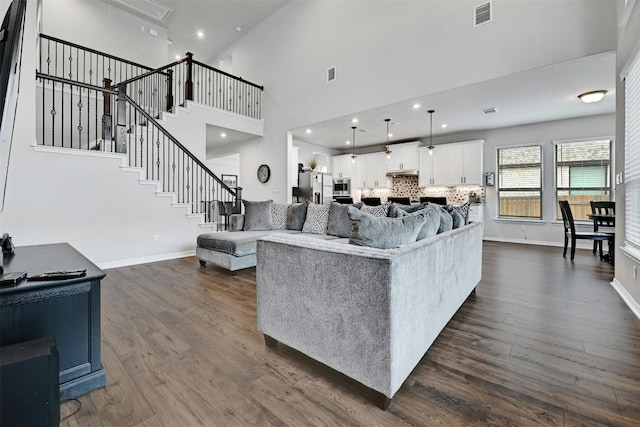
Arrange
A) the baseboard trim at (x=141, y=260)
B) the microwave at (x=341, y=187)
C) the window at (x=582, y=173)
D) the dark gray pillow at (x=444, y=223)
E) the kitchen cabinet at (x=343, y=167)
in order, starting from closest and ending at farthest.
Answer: the dark gray pillow at (x=444, y=223)
the baseboard trim at (x=141, y=260)
the window at (x=582, y=173)
the microwave at (x=341, y=187)
the kitchen cabinet at (x=343, y=167)

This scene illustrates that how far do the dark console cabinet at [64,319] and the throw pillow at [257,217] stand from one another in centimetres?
310

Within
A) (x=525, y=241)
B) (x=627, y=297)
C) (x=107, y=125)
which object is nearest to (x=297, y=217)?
(x=107, y=125)

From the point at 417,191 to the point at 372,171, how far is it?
4.89 feet

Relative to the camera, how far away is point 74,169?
4.04m

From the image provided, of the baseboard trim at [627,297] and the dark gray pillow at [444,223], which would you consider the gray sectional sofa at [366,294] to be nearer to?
the dark gray pillow at [444,223]

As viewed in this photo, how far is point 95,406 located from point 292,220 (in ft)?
11.8

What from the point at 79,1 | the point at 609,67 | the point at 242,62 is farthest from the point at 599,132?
the point at 79,1

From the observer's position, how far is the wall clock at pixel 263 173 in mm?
7361

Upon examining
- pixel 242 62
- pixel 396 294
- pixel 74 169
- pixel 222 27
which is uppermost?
pixel 222 27

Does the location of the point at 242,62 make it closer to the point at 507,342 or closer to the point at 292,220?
the point at 292,220

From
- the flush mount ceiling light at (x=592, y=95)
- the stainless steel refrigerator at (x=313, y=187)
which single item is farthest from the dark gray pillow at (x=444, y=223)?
the stainless steel refrigerator at (x=313, y=187)

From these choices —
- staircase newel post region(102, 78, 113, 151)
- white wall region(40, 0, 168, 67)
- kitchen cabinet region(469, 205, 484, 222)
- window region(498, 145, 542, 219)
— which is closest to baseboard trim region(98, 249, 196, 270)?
staircase newel post region(102, 78, 113, 151)

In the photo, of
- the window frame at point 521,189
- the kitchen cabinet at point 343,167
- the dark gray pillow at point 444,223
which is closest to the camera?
the dark gray pillow at point 444,223

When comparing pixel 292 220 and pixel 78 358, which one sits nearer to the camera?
pixel 78 358
